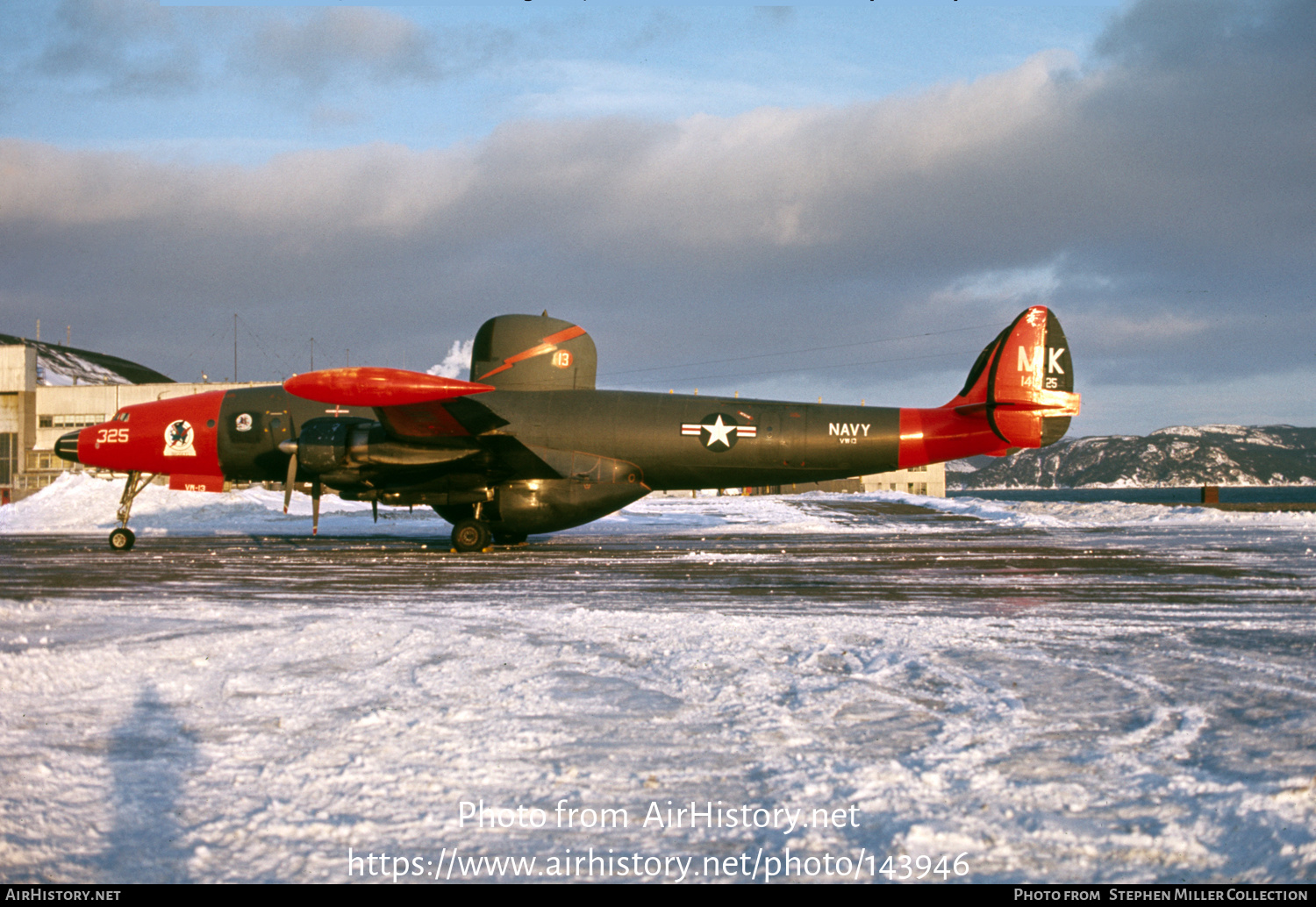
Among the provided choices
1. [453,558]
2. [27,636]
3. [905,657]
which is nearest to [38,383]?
[453,558]

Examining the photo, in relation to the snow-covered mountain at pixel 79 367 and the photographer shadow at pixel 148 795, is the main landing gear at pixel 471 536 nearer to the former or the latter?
the photographer shadow at pixel 148 795

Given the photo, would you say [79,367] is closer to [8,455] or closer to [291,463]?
[8,455]

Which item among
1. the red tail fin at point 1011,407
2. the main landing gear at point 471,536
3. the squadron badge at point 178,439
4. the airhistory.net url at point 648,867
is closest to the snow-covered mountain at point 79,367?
the squadron badge at point 178,439

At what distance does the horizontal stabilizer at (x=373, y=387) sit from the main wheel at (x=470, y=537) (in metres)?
4.02

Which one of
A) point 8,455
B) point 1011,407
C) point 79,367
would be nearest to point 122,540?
point 1011,407

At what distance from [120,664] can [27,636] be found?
93.3 inches

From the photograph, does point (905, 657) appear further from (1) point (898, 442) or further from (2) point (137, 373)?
(2) point (137, 373)

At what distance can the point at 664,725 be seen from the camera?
224 inches

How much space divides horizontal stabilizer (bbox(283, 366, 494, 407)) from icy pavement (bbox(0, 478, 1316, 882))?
4707mm

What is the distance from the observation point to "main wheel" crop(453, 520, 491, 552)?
19.9 meters

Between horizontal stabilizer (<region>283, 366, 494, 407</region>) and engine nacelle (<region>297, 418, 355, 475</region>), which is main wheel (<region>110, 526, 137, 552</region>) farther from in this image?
horizontal stabilizer (<region>283, 366, 494, 407</region>)

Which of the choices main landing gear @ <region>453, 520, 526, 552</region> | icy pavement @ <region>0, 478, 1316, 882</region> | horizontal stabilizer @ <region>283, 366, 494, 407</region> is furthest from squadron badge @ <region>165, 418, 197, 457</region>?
icy pavement @ <region>0, 478, 1316, 882</region>

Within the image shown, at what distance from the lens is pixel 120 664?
24.1 ft

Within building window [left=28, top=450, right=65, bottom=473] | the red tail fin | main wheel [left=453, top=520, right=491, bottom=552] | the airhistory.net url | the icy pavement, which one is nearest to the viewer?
the airhistory.net url
